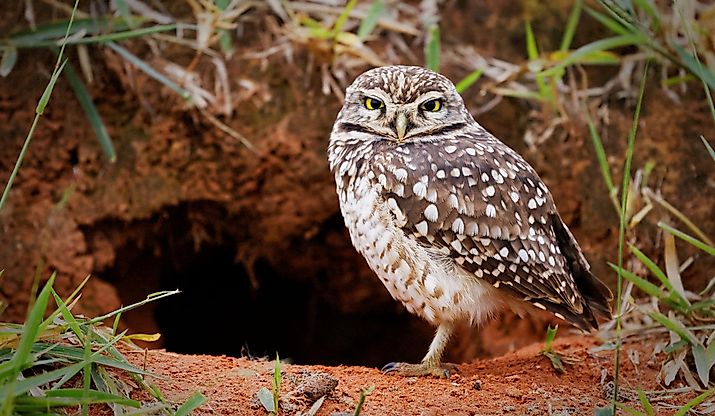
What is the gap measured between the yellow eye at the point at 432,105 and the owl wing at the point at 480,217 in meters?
0.17

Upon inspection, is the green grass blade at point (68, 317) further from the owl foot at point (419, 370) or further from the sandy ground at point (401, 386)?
the owl foot at point (419, 370)

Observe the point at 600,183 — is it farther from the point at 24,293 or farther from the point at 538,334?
the point at 24,293

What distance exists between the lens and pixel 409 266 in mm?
2957

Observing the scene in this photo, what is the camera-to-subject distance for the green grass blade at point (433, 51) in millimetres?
4160

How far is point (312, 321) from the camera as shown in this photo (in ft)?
18.6

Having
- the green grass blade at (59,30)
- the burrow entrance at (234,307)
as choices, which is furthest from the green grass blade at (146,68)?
the burrow entrance at (234,307)

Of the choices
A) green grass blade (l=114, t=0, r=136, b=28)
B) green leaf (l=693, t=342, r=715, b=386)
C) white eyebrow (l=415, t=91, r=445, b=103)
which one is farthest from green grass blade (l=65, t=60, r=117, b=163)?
green leaf (l=693, t=342, r=715, b=386)

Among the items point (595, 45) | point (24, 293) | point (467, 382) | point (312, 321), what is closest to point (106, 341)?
point (467, 382)

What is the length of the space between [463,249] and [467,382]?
18.8 inches

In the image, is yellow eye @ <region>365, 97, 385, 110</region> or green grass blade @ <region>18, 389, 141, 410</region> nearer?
green grass blade @ <region>18, 389, 141, 410</region>

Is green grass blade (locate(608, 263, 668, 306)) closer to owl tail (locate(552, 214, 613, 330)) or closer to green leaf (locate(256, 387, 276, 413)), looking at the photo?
owl tail (locate(552, 214, 613, 330))

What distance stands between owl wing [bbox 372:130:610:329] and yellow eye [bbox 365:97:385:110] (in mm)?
201

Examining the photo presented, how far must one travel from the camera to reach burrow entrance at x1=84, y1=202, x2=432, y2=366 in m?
4.68

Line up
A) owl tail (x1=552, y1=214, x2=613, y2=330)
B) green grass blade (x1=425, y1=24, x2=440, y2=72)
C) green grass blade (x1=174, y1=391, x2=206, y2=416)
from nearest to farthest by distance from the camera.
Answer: green grass blade (x1=174, y1=391, x2=206, y2=416)
owl tail (x1=552, y1=214, x2=613, y2=330)
green grass blade (x1=425, y1=24, x2=440, y2=72)
